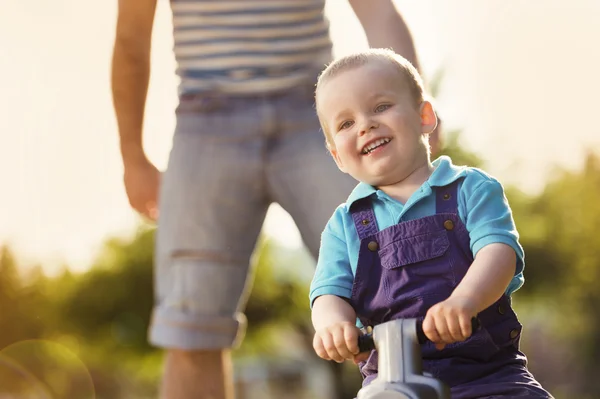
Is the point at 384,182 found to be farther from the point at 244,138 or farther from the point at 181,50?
the point at 181,50

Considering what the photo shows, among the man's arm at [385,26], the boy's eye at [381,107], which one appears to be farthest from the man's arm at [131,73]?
the boy's eye at [381,107]

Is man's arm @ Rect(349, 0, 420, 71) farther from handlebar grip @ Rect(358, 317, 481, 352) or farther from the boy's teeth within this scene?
handlebar grip @ Rect(358, 317, 481, 352)

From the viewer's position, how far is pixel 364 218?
2078 millimetres

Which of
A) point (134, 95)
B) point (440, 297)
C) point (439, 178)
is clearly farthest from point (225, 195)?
point (440, 297)

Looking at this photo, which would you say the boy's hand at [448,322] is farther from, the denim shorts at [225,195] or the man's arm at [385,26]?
the man's arm at [385,26]

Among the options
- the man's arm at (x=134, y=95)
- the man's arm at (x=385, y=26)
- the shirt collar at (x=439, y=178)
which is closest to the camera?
the shirt collar at (x=439, y=178)

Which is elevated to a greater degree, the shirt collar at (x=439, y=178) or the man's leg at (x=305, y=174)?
the man's leg at (x=305, y=174)

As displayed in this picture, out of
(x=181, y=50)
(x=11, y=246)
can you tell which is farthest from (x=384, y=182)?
(x=11, y=246)

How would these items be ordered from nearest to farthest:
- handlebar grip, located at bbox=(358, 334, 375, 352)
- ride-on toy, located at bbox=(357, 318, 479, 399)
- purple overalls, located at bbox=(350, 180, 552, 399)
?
ride-on toy, located at bbox=(357, 318, 479, 399), handlebar grip, located at bbox=(358, 334, 375, 352), purple overalls, located at bbox=(350, 180, 552, 399)

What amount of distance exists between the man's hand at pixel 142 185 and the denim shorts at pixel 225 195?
167mm

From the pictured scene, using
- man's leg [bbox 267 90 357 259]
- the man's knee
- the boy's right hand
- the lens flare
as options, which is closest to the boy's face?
the boy's right hand

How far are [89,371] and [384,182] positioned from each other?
28.3m

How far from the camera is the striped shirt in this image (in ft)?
9.80

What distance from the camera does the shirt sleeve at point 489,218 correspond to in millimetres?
1924
